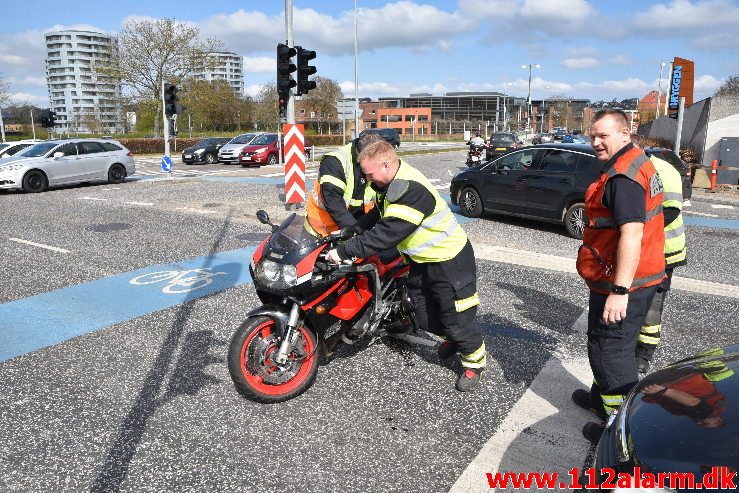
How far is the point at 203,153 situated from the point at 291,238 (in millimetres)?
27341

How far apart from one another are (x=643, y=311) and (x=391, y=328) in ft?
6.59

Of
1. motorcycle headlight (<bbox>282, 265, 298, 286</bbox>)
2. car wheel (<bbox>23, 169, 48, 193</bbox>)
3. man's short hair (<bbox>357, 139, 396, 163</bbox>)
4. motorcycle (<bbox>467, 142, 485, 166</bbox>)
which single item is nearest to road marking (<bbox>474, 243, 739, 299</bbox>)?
man's short hair (<bbox>357, 139, 396, 163</bbox>)

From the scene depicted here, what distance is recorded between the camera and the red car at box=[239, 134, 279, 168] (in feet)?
82.7

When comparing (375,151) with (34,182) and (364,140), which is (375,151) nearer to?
(364,140)

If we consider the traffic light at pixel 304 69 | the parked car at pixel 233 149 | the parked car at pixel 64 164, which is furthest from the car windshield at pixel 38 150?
the parked car at pixel 233 149

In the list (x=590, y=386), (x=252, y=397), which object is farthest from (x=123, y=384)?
(x=590, y=386)

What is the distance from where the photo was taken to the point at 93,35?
147m

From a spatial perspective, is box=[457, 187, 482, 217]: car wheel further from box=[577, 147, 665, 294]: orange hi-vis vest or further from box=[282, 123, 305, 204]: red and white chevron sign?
box=[577, 147, 665, 294]: orange hi-vis vest

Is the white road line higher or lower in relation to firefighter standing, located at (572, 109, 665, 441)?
lower

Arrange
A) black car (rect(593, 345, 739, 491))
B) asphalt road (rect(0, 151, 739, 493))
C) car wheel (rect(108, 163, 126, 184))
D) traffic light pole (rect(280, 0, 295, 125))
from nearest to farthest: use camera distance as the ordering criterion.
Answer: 1. black car (rect(593, 345, 739, 491))
2. asphalt road (rect(0, 151, 739, 493))
3. traffic light pole (rect(280, 0, 295, 125))
4. car wheel (rect(108, 163, 126, 184))

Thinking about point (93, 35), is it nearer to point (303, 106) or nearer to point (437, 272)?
point (303, 106)

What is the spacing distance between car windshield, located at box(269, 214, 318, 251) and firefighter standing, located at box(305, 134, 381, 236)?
0.33m

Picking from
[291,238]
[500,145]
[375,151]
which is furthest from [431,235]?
[500,145]

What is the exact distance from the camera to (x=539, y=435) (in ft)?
11.1
